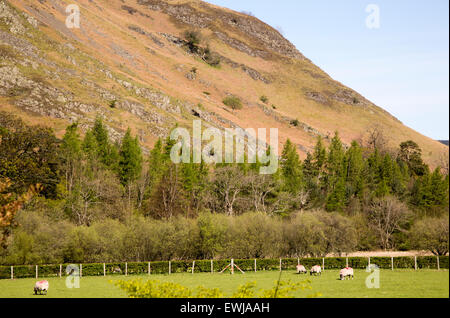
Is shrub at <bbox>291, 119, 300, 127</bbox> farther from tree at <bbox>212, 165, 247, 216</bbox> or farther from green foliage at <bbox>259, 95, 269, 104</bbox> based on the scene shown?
tree at <bbox>212, 165, 247, 216</bbox>

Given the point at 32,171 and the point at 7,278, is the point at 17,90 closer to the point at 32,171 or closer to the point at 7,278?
the point at 32,171

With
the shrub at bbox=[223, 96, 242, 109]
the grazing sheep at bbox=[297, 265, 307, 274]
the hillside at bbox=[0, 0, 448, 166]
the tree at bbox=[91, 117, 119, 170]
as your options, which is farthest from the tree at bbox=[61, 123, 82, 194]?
the shrub at bbox=[223, 96, 242, 109]

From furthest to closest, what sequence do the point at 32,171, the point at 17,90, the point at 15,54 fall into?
1. the point at 15,54
2. the point at 17,90
3. the point at 32,171

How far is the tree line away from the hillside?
17598 millimetres

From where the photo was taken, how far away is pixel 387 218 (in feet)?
205

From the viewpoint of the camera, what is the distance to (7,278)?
40.8 meters

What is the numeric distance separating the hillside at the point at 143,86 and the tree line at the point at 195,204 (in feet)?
57.7

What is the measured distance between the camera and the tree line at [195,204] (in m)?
46.8

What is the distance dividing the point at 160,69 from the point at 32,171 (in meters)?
101

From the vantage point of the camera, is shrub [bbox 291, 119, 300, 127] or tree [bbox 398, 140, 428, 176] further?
shrub [bbox 291, 119, 300, 127]

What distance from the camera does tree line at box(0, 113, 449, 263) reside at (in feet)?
153
